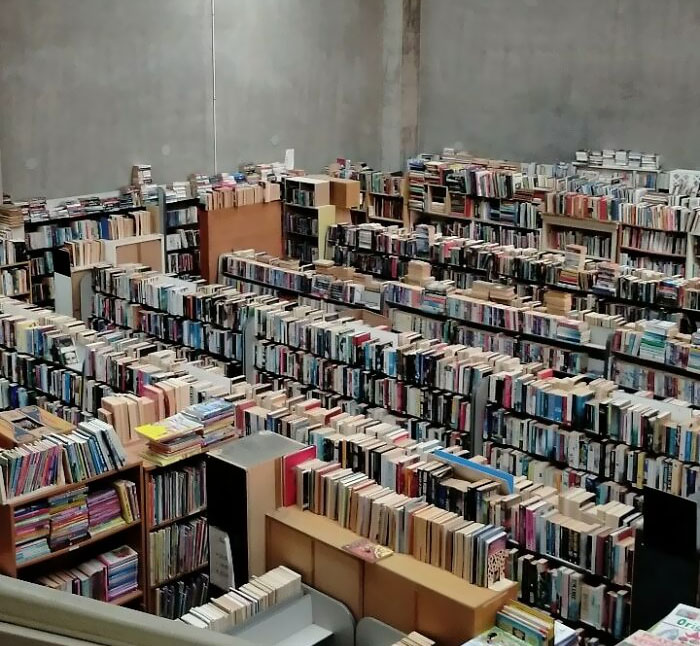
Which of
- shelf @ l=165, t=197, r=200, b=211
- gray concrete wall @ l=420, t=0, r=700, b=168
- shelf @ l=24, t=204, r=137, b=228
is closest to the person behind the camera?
shelf @ l=24, t=204, r=137, b=228

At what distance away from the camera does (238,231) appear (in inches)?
598

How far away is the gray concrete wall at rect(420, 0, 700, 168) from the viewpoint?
51.4 ft

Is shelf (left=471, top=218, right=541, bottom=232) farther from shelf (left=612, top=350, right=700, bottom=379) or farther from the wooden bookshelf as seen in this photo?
the wooden bookshelf

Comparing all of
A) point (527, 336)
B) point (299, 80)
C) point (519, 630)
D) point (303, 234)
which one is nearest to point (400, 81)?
point (299, 80)

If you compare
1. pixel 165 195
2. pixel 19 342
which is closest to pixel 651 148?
pixel 165 195

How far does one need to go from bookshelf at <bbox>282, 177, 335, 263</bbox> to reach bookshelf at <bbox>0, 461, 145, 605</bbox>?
8833 millimetres

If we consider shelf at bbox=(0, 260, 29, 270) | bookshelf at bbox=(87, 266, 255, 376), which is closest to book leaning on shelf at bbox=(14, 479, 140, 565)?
bookshelf at bbox=(87, 266, 255, 376)

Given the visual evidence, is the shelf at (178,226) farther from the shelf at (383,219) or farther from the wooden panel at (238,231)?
the shelf at (383,219)

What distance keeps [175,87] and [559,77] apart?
669 centimetres

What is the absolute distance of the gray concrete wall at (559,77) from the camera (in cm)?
1566

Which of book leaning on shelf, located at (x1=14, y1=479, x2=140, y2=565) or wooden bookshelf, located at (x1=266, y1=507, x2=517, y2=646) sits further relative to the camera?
book leaning on shelf, located at (x1=14, y1=479, x2=140, y2=565)

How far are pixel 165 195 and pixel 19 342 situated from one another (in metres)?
5.90

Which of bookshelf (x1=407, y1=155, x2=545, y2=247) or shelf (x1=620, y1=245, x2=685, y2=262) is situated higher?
bookshelf (x1=407, y1=155, x2=545, y2=247)

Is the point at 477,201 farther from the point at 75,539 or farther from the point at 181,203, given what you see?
the point at 75,539
